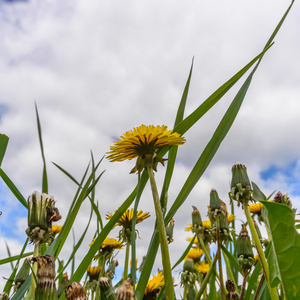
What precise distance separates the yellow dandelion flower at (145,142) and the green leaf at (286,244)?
41cm

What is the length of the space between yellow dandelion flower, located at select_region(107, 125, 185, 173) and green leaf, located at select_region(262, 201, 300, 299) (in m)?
0.41

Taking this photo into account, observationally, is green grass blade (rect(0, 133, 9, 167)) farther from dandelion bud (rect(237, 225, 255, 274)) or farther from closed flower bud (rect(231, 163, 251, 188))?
dandelion bud (rect(237, 225, 255, 274))

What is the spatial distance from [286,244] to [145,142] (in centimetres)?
53

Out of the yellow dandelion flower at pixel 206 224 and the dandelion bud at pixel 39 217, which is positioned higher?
the yellow dandelion flower at pixel 206 224

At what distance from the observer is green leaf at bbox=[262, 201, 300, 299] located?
0.65 m

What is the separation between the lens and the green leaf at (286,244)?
2.12 ft

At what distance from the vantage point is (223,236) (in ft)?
6.25

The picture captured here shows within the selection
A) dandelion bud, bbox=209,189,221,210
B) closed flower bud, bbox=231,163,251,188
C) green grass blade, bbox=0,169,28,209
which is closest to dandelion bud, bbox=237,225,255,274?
dandelion bud, bbox=209,189,221,210

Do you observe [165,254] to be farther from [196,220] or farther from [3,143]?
[196,220]

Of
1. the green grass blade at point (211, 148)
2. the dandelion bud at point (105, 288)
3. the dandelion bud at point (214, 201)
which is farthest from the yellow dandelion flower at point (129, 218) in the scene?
the dandelion bud at point (105, 288)

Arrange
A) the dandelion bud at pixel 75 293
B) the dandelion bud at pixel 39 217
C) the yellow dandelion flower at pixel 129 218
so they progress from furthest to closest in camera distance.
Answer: the yellow dandelion flower at pixel 129 218 → the dandelion bud at pixel 39 217 → the dandelion bud at pixel 75 293

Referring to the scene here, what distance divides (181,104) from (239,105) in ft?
0.66

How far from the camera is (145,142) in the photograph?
3.49 ft

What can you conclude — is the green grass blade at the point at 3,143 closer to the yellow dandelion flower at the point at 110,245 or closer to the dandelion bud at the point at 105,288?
the dandelion bud at the point at 105,288
